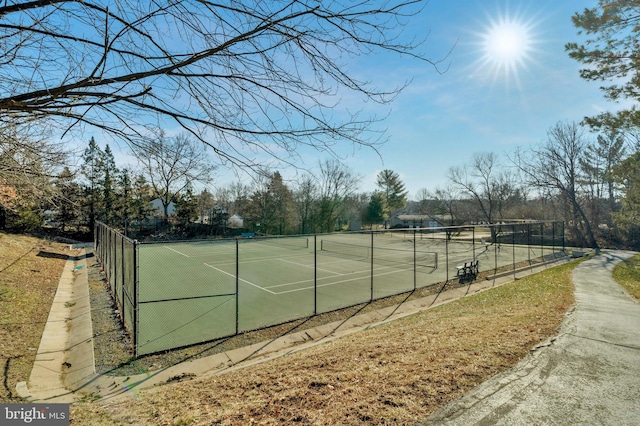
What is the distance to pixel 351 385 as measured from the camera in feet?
10.9

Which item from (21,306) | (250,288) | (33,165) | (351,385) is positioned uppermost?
(33,165)

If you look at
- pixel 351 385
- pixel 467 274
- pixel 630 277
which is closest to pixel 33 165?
pixel 351 385

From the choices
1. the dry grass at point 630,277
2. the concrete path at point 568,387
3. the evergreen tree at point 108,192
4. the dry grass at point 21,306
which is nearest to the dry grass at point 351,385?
the concrete path at point 568,387

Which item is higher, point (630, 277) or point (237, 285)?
point (237, 285)

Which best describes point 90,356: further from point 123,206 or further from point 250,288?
point 123,206

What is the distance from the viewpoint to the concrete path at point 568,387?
2.74 metres

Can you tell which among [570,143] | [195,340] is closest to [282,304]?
[195,340]

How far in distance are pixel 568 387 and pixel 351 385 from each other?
2.29 m

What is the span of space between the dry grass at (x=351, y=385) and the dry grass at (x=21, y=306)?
2022 millimetres

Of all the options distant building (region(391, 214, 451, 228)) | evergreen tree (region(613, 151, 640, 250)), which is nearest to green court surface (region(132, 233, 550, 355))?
evergreen tree (region(613, 151, 640, 250))

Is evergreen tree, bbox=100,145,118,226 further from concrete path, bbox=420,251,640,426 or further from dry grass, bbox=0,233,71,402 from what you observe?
concrete path, bbox=420,251,640,426

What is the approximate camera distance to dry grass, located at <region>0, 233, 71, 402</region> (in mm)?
4705

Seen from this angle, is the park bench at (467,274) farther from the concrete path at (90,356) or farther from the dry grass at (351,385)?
the dry grass at (351,385)

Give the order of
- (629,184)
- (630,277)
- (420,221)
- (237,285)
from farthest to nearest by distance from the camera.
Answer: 1. (420,221)
2. (629,184)
3. (630,277)
4. (237,285)
